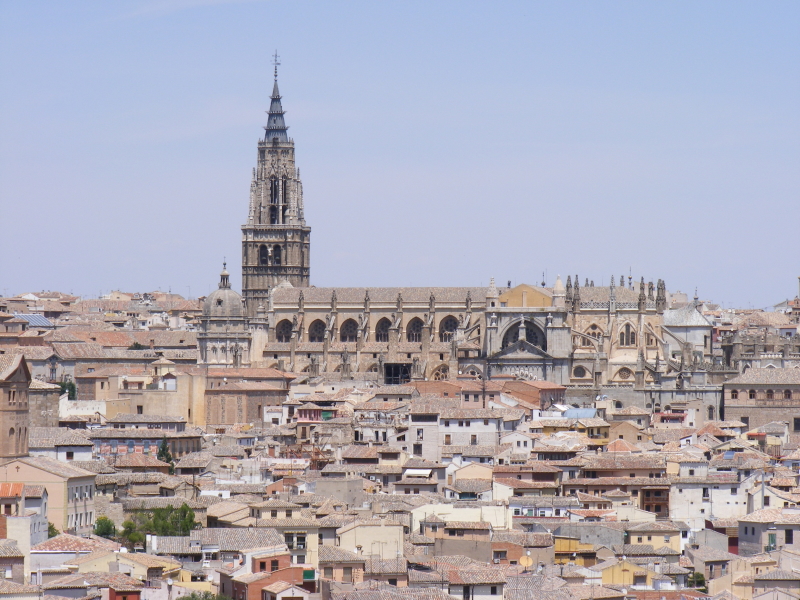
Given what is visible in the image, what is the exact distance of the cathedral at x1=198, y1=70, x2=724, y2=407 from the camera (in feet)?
373

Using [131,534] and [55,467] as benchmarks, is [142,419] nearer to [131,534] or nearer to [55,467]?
[55,467]

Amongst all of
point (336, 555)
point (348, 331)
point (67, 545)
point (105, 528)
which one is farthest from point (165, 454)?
point (348, 331)

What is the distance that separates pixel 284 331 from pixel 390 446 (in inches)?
2004

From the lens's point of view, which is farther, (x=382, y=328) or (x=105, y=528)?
(x=382, y=328)

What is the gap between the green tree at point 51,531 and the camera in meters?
57.9

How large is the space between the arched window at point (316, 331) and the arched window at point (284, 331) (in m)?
1.26

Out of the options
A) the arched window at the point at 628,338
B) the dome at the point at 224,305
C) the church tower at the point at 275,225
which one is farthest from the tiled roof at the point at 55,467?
the church tower at the point at 275,225

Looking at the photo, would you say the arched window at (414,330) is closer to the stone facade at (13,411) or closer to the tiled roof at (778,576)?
A: the stone facade at (13,411)

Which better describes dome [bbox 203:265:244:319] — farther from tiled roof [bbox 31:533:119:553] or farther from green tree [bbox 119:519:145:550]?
tiled roof [bbox 31:533:119:553]

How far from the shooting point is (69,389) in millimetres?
109062

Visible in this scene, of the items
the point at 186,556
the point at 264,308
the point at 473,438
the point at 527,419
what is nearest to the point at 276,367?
the point at 264,308

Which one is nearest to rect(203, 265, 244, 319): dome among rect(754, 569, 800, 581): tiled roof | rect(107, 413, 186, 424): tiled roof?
rect(107, 413, 186, 424): tiled roof

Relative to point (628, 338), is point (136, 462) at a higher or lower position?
lower

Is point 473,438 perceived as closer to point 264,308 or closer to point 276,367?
point 276,367
